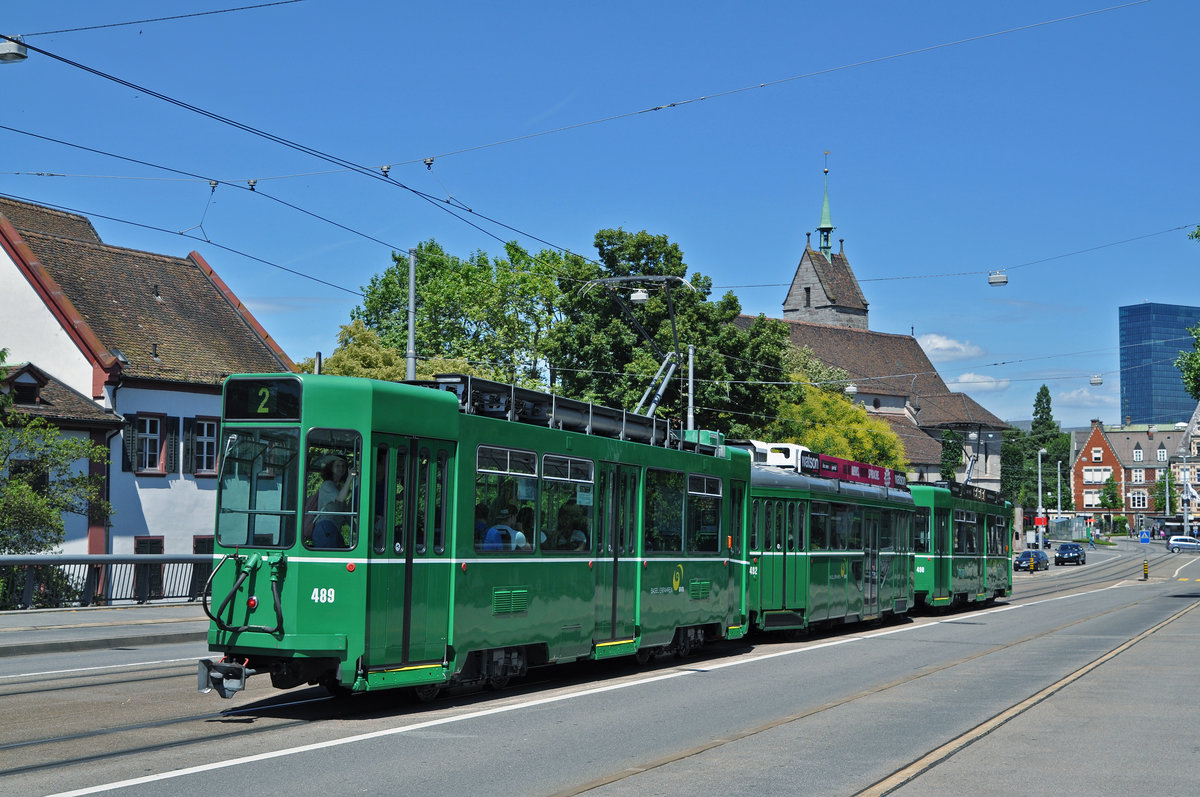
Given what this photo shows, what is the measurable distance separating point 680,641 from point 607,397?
3160 cm

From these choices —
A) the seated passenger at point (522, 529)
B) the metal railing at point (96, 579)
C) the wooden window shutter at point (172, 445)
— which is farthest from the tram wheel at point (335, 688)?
the wooden window shutter at point (172, 445)

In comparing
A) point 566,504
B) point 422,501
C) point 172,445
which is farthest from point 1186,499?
point 422,501

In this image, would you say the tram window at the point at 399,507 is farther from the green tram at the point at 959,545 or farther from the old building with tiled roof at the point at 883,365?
the old building with tiled roof at the point at 883,365

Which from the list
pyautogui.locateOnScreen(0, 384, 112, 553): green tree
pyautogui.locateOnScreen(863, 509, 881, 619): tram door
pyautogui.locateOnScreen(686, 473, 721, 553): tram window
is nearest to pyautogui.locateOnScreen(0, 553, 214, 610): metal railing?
pyautogui.locateOnScreen(0, 384, 112, 553): green tree

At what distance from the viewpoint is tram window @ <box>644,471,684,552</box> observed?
647 inches

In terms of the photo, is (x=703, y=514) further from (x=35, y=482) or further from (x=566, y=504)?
(x=35, y=482)

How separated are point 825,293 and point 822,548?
113256 millimetres

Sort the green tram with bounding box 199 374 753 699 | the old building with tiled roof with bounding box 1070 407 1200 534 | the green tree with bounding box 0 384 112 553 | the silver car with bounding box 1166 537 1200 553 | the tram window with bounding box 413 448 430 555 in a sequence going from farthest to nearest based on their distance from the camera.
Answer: the old building with tiled roof with bounding box 1070 407 1200 534, the silver car with bounding box 1166 537 1200 553, the green tree with bounding box 0 384 112 553, the tram window with bounding box 413 448 430 555, the green tram with bounding box 199 374 753 699

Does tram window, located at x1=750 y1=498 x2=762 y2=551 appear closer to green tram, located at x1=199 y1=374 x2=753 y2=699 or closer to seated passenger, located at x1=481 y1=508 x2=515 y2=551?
green tram, located at x1=199 y1=374 x2=753 y2=699

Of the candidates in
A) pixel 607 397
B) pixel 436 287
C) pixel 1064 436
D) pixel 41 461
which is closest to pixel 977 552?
pixel 607 397

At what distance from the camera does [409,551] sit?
11.6 meters

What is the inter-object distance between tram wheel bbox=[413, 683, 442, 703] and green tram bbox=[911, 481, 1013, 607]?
19.8 meters

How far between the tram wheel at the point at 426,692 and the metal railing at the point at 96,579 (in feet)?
36.2

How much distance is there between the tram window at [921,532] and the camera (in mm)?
30141
